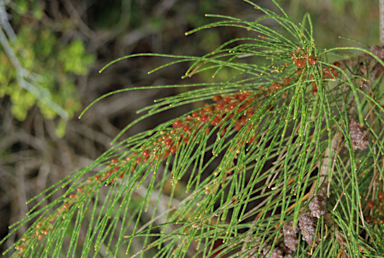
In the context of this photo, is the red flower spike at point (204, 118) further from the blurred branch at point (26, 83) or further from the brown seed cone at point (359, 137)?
the blurred branch at point (26, 83)

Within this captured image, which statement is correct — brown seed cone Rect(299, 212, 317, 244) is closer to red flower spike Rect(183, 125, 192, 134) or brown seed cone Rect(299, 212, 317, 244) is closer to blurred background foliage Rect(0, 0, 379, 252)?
red flower spike Rect(183, 125, 192, 134)

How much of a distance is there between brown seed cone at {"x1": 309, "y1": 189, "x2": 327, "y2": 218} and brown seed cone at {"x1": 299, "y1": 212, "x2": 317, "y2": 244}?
0.03 feet

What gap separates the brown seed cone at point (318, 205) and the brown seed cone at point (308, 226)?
0.01 m

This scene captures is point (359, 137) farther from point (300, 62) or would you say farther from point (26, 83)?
point (26, 83)

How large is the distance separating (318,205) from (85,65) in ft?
3.37

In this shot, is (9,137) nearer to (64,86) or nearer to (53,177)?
(53,177)

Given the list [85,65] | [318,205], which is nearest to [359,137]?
[318,205]

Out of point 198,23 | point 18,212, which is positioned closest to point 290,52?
point 198,23

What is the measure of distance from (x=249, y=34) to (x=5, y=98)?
122cm

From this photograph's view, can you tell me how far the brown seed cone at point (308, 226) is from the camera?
1.26 feet

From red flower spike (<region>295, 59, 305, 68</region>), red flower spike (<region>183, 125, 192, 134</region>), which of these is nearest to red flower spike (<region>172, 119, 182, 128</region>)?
red flower spike (<region>183, 125, 192, 134</region>)

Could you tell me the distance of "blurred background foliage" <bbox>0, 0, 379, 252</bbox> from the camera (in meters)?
1.09

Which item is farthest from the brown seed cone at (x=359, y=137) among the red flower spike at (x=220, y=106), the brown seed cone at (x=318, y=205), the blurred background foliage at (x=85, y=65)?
the blurred background foliage at (x=85, y=65)

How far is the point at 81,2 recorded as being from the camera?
3.76 feet
